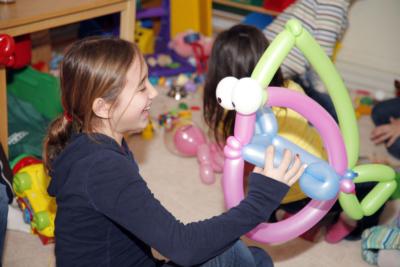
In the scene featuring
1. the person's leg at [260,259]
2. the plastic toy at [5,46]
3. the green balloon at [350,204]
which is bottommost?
the person's leg at [260,259]

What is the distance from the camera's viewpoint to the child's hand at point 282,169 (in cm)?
90

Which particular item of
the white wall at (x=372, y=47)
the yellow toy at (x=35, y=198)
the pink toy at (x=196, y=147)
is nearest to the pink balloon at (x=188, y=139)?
the pink toy at (x=196, y=147)

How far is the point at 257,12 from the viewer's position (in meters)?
2.71

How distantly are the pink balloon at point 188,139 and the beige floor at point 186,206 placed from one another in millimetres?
53

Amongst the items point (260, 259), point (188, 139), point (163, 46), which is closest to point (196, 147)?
point (188, 139)

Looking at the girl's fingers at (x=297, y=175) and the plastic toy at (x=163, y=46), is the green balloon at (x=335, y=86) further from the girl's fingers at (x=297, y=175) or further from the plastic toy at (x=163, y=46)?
the plastic toy at (x=163, y=46)

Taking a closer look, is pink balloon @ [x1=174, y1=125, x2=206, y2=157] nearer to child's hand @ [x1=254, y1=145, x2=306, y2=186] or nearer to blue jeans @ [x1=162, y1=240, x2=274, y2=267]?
blue jeans @ [x1=162, y1=240, x2=274, y2=267]

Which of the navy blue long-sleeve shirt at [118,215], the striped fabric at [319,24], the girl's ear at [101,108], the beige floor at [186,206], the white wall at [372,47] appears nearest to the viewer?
the navy blue long-sleeve shirt at [118,215]

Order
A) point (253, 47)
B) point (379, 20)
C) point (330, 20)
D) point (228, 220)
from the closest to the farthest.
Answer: point (228, 220) → point (253, 47) → point (330, 20) → point (379, 20)

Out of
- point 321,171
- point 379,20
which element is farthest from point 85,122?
point 379,20

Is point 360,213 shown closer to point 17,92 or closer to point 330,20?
point 330,20

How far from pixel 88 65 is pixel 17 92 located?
1.22 m

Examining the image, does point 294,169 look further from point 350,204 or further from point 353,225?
point 353,225

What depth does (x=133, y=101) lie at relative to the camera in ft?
3.19
